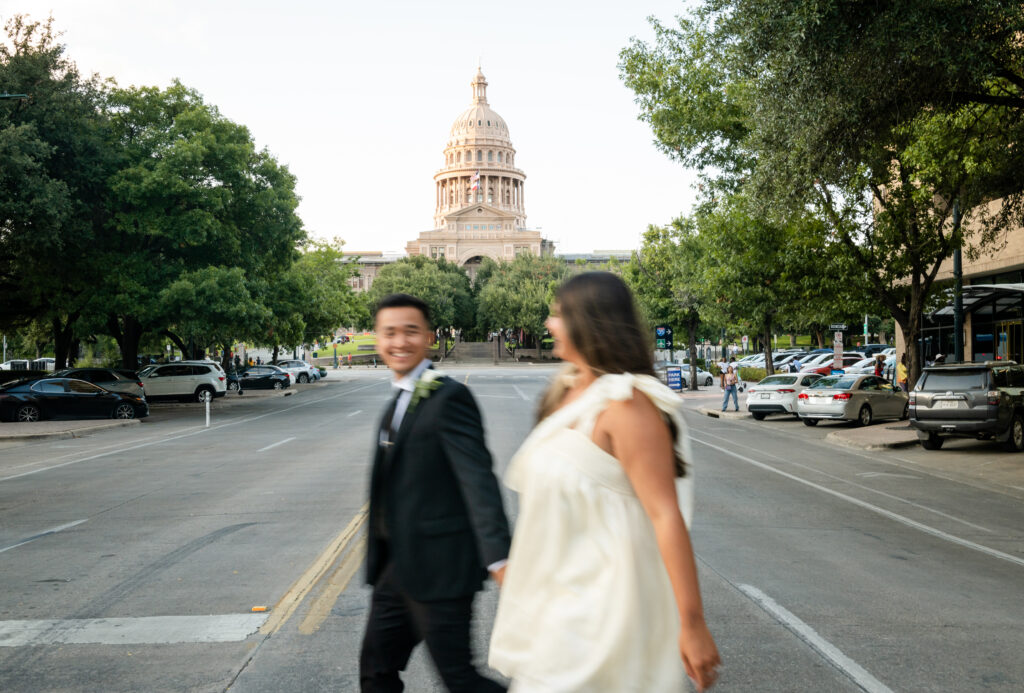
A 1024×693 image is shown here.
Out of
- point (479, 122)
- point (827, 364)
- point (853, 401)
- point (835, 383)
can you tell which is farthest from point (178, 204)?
point (479, 122)

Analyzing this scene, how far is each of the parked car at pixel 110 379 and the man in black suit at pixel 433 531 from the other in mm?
31344

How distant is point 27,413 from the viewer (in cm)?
2650

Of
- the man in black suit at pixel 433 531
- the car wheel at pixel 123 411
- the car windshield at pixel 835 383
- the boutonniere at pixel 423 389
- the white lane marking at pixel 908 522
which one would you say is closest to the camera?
the man in black suit at pixel 433 531

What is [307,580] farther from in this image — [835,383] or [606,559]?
[835,383]

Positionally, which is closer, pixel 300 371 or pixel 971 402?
pixel 971 402

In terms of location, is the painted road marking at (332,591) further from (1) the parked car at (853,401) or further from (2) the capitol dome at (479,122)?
(2) the capitol dome at (479,122)

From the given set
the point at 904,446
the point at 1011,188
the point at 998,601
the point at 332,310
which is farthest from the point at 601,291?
the point at 332,310

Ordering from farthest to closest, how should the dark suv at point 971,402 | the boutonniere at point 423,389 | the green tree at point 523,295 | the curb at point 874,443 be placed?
the green tree at point 523,295 < the curb at point 874,443 < the dark suv at point 971,402 < the boutonniere at point 423,389

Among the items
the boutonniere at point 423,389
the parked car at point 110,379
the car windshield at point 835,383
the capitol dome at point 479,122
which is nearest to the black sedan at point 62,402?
the parked car at point 110,379

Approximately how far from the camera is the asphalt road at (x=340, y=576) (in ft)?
16.1

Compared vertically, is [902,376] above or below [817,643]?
above

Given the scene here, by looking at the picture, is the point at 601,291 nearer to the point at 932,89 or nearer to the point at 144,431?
the point at 932,89

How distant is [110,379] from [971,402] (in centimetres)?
2779

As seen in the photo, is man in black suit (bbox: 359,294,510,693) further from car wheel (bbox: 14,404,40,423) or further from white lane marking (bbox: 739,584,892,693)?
car wheel (bbox: 14,404,40,423)
